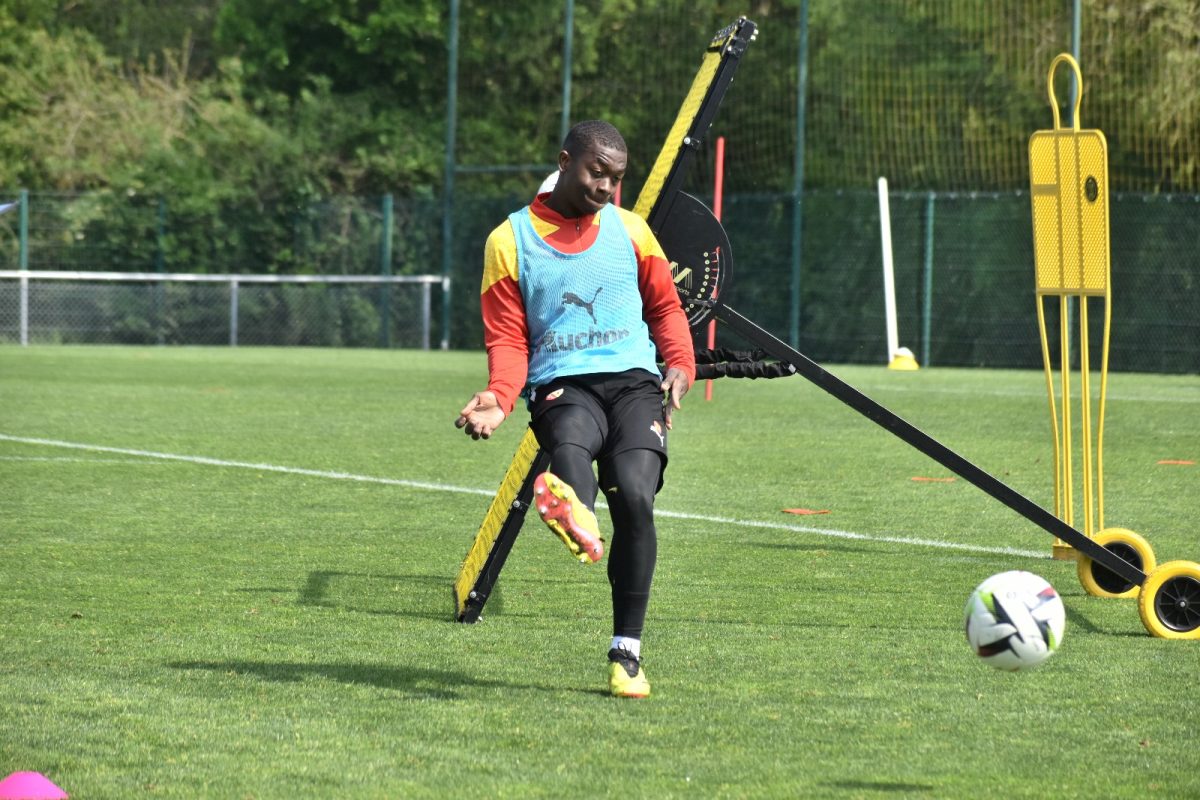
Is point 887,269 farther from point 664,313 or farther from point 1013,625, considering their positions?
point 1013,625

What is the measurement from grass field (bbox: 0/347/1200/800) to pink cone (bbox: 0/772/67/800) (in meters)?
0.15

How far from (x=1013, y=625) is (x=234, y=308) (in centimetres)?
2874

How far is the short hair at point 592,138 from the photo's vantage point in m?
5.71

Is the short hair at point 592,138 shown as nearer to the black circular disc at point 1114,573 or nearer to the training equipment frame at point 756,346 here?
the training equipment frame at point 756,346

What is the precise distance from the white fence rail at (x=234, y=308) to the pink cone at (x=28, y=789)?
27912 mm

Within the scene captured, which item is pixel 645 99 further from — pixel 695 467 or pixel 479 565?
pixel 479 565

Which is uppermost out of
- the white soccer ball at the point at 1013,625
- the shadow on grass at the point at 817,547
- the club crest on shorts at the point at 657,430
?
the club crest on shorts at the point at 657,430

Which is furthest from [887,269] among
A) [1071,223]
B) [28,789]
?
[28,789]

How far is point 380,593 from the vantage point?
747 cm

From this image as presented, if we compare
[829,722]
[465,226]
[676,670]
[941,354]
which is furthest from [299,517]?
[465,226]

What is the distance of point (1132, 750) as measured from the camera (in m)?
4.88

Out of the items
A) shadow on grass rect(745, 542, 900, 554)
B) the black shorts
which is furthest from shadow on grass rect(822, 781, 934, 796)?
shadow on grass rect(745, 542, 900, 554)

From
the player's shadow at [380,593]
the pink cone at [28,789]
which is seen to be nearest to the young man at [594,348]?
the player's shadow at [380,593]

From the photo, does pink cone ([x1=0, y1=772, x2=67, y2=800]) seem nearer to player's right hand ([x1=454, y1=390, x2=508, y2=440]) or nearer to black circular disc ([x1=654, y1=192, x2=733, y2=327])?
player's right hand ([x1=454, y1=390, x2=508, y2=440])
